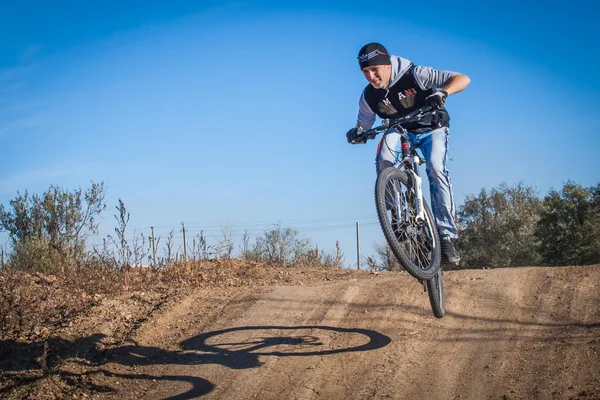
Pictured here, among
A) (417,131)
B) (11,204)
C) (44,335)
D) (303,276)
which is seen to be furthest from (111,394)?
(11,204)

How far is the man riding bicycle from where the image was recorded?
21.5 feet

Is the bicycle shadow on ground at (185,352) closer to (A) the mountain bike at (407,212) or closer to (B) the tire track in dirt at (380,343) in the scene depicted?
(B) the tire track in dirt at (380,343)

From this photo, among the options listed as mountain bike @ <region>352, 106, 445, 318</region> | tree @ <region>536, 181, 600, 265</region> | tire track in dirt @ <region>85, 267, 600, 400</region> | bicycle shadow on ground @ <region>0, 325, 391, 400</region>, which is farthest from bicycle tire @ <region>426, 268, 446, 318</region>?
tree @ <region>536, 181, 600, 265</region>

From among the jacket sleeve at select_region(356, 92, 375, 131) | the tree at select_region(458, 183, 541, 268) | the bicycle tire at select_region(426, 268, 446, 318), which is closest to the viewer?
the bicycle tire at select_region(426, 268, 446, 318)

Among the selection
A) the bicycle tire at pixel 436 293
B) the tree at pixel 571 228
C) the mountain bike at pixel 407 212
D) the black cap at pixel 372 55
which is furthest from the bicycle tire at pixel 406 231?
the tree at pixel 571 228

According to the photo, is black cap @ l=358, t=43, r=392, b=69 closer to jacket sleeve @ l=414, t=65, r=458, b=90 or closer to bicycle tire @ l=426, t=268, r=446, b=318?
jacket sleeve @ l=414, t=65, r=458, b=90

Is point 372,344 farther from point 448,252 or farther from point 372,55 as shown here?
point 372,55

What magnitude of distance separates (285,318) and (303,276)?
10.9 ft

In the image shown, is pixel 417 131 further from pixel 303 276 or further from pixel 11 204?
pixel 11 204

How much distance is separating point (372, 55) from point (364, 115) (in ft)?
3.04

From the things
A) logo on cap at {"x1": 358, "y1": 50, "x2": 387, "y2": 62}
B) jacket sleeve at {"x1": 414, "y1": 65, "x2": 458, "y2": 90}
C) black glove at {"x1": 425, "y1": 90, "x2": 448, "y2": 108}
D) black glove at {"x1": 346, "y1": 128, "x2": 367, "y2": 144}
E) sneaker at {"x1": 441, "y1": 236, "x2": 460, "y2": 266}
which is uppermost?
logo on cap at {"x1": 358, "y1": 50, "x2": 387, "y2": 62}

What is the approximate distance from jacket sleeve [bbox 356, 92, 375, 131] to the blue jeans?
1.61ft

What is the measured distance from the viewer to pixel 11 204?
20125mm

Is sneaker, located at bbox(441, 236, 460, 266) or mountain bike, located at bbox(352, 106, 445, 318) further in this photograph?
sneaker, located at bbox(441, 236, 460, 266)
